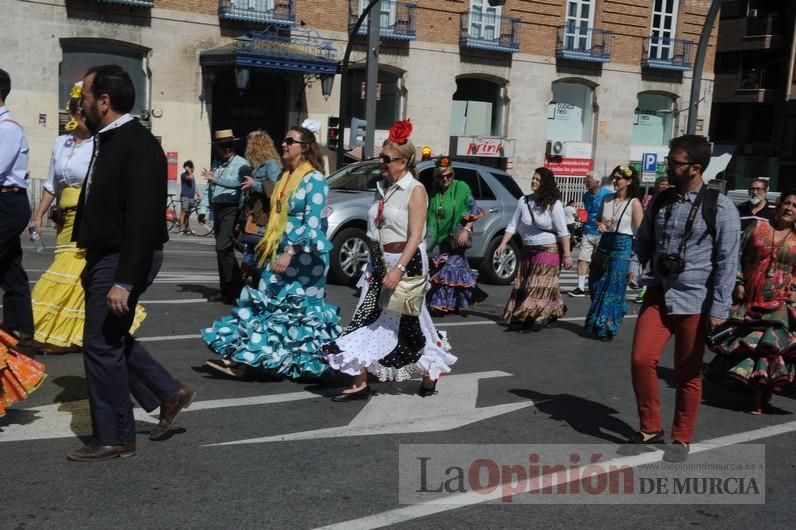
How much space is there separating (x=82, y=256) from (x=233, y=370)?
61.3 inches

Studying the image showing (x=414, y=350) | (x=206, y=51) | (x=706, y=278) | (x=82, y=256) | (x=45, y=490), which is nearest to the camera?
(x=45, y=490)

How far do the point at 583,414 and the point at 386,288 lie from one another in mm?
1602

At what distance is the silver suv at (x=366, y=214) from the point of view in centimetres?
Result: 1249

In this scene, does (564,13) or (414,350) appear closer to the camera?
(414,350)

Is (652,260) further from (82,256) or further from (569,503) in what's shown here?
(82,256)

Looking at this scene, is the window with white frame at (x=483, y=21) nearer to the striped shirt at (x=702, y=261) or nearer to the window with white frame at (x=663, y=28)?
the window with white frame at (x=663, y=28)

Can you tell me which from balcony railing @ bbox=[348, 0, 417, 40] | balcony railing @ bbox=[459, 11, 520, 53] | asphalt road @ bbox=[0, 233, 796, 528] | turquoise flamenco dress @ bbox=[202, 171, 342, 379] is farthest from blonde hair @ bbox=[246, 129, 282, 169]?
balcony railing @ bbox=[459, 11, 520, 53]

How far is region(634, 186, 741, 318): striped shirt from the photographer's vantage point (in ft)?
17.6

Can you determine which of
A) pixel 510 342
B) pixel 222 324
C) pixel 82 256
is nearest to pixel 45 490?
pixel 222 324

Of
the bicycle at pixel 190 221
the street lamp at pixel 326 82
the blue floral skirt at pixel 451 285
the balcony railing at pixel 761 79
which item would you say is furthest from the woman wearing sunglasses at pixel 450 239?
the balcony railing at pixel 761 79

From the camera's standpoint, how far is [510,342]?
30.2 ft

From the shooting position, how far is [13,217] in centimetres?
623

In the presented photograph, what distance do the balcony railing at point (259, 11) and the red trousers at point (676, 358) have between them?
20.7 meters

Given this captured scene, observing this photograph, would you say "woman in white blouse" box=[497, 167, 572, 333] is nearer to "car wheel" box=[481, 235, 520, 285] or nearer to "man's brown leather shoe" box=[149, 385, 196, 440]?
"car wheel" box=[481, 235, 520, 285]
